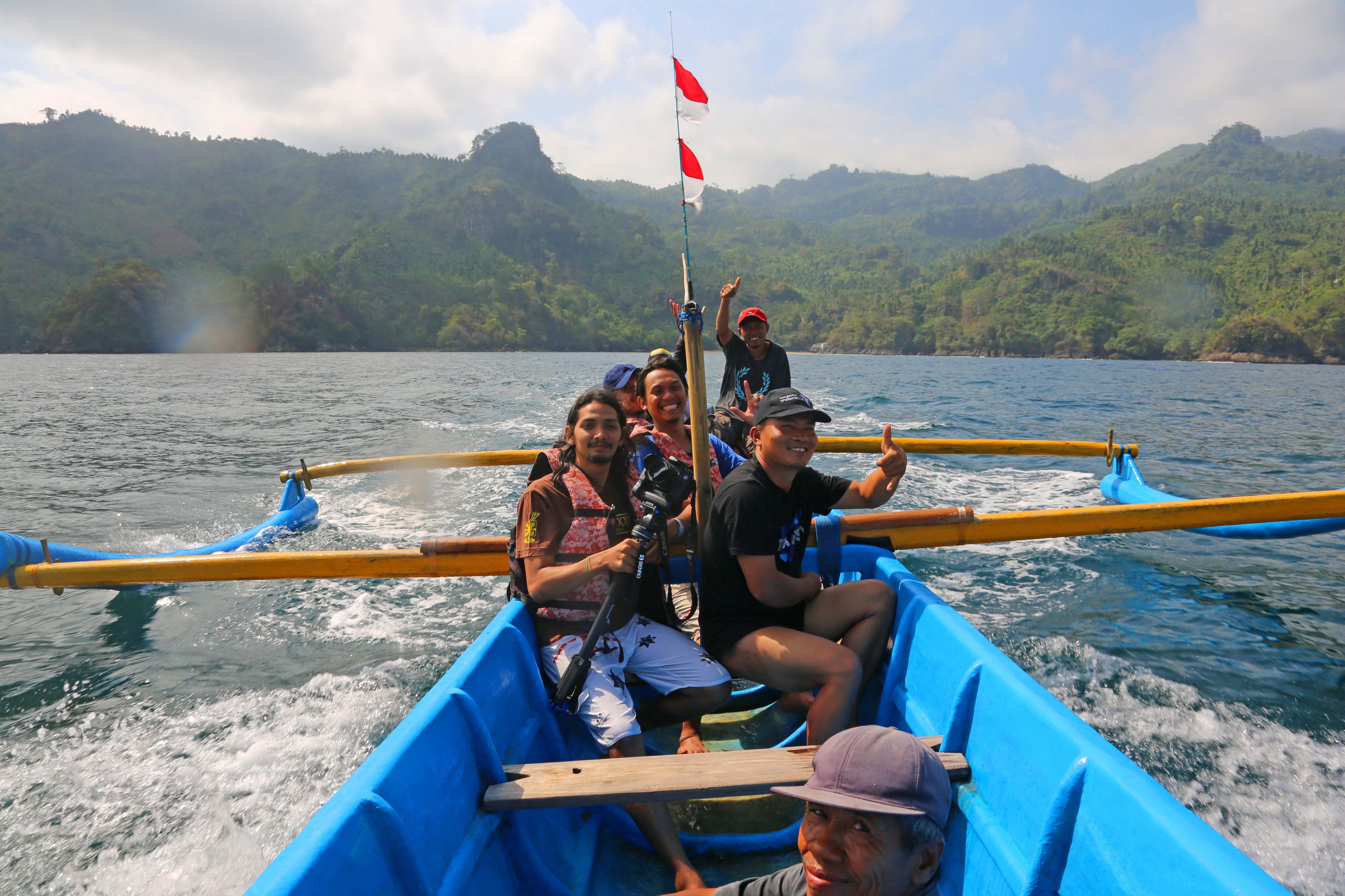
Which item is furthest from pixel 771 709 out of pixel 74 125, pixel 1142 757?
pixel 74 125

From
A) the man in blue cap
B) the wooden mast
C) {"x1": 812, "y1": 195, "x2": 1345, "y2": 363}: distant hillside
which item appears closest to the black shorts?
the wooden mast

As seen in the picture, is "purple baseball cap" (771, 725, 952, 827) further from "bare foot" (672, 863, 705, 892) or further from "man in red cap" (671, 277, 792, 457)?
"man in red cap" (671, 277, 792, 457)

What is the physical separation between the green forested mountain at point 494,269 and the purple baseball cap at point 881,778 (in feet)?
175

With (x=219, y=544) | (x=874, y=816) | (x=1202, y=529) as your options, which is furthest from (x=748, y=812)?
(x=219, y=544)

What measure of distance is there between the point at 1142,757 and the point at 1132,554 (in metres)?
4.31

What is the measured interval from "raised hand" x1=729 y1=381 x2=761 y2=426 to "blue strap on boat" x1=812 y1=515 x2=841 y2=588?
1826 mm

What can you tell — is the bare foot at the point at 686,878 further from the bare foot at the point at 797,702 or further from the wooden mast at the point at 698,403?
the wooden mast at the point at 698,403

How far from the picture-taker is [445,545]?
12.8 ft

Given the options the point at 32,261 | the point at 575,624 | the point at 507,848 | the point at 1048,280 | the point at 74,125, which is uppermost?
the point at 74,125

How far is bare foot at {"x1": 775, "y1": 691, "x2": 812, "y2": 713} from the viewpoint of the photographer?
3105 mm

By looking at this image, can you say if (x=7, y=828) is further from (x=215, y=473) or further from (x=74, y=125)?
(x=74, y=125)

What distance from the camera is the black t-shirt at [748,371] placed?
19.4ft

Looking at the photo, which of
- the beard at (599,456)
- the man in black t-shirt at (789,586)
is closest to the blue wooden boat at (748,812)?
the man in black t-shirt at (789,586)

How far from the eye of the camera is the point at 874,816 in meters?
1.17
